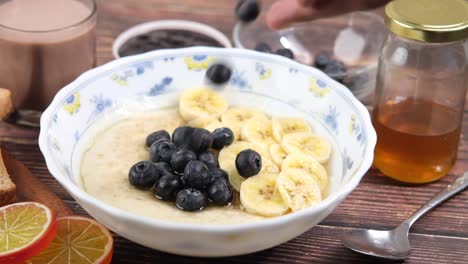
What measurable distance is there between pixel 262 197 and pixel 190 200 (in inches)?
4.6

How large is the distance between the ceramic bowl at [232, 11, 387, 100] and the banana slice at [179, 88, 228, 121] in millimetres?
268

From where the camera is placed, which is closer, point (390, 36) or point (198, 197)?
point (198, 197)

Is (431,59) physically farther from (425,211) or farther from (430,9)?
(425,211)

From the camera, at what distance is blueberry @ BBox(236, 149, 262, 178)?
1.19 meters

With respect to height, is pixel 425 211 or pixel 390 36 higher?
pixel 390 36

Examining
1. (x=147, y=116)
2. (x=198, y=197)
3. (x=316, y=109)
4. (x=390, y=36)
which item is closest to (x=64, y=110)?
(x=147, y=116)

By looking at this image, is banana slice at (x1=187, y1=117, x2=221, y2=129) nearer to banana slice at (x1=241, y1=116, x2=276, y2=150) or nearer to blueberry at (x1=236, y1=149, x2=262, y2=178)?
banana slice at (x1=241, y1=116, x2=276, y2=150)

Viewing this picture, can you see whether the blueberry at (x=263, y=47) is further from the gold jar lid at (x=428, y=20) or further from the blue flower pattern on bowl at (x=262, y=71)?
the gold jar lid at (x=428, y=20)

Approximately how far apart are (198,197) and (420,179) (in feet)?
1.49

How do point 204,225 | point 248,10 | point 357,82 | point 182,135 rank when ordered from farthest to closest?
point 248,10 → point 357,82 → point 182,135 → point 204,225

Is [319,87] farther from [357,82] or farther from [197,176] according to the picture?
[197,176]

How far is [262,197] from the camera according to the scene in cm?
116

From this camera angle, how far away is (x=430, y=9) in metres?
1.28

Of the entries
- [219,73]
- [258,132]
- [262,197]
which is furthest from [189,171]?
[219,73]
